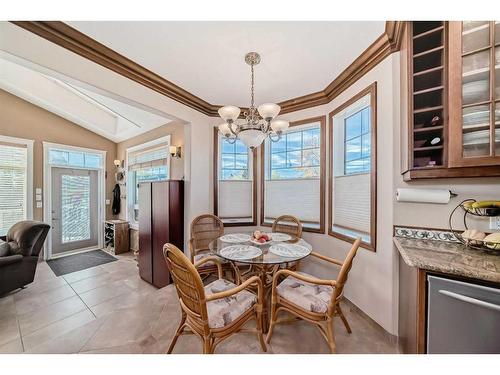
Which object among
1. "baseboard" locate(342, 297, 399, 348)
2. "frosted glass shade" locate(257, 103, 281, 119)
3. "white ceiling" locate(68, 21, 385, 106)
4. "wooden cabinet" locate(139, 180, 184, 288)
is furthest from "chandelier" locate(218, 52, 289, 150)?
"baseboard" locate(342, 297, 399, 348)

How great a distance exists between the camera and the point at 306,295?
1.64 metres

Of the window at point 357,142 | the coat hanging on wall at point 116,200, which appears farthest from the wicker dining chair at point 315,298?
the coat hanging on wall at point 116,200

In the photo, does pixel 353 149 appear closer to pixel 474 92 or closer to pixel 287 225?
pixel 474 92

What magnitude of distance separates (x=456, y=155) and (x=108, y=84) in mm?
3010

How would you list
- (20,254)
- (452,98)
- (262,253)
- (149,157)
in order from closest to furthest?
(452,98) → (262,253) → (20,254) → (149,157)

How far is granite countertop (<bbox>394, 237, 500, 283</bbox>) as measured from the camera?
40.5 inches

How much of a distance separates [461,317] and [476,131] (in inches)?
45.7

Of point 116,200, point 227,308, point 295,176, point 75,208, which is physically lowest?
point 227,308

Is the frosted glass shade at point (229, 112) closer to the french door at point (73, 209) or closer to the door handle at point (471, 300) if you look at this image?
the door handle at point (471, 300)

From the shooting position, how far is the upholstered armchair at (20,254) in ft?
8.04

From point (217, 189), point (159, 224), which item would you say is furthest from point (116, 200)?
point (217, 189)

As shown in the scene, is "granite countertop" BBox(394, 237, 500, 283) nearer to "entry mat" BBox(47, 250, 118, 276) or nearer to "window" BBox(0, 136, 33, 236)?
"entry mat" BBox(47, 250, 118, 276)
